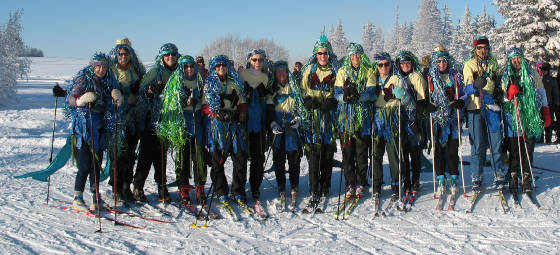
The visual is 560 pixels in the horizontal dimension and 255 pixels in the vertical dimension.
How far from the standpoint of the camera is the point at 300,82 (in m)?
5.95

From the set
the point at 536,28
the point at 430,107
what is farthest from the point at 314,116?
the point at 536,28

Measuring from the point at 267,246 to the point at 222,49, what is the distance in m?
77.5

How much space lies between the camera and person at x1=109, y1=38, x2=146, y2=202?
5672 millimetres

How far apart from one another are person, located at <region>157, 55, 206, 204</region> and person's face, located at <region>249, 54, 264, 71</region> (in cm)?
73

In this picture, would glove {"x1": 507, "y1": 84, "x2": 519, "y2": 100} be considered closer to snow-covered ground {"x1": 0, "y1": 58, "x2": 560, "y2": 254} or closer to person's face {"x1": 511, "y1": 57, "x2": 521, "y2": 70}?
person's face {"x1": 511, "y1": 57, "x2": 521, "y2": 70}

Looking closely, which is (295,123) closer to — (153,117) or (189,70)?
(189,70)

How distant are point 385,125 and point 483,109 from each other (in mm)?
1378

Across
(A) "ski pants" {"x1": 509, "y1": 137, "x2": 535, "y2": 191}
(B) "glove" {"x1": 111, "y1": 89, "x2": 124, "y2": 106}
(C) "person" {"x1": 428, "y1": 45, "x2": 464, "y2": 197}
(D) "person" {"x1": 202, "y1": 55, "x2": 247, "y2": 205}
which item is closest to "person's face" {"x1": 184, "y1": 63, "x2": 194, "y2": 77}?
(D) "person" {"x1": 202, "y1": 55, "x2": 247, "y2": 205}

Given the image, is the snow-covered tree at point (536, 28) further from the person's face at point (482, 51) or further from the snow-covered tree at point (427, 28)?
the snow-covered tree at point (427, 28)

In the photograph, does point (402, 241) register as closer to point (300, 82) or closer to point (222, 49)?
point (300, 82)

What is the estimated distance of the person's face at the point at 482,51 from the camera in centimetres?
575

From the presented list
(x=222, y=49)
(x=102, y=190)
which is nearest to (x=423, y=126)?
(x=102, y=190)

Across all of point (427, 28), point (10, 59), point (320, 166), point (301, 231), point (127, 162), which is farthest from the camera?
point (427, 28)

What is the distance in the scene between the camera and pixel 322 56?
19.0ft
